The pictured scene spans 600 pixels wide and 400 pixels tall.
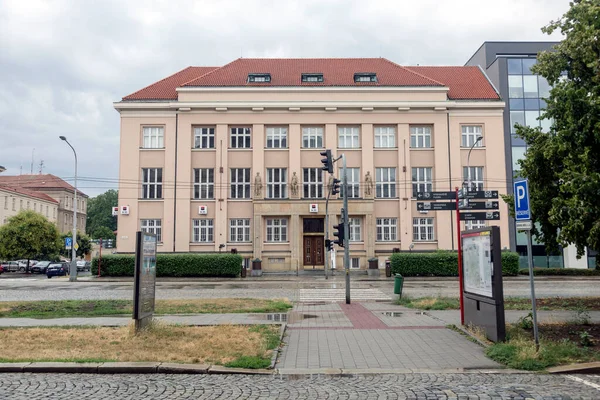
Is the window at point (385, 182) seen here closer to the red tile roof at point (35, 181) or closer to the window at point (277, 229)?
the window at point (277, 229)

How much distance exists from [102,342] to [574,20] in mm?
12700

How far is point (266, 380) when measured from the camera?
7488 mm

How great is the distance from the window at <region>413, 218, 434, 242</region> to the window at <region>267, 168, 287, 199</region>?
10491 millimetres

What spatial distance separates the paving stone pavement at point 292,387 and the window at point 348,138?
3374 cm

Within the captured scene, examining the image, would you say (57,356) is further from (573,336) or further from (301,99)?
(301,99)

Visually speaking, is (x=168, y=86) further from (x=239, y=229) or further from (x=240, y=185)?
(x=239, y=229)

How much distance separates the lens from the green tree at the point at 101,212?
10725 centimetres

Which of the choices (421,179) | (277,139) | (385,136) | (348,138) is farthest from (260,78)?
(421,179)

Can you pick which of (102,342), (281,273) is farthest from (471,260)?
(281,273)

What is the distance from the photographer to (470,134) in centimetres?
4106

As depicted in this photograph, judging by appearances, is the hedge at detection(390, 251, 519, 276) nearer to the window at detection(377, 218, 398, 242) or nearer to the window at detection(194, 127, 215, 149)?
the window at detection(377, 218, 398, 242)

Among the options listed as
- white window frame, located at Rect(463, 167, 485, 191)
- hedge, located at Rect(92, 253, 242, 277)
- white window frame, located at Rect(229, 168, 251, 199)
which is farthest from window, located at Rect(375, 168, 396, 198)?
hedge, located at Rect(92, 253, 242, 277)

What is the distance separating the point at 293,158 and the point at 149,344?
103 feet

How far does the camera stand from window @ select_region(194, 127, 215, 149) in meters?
40.7
